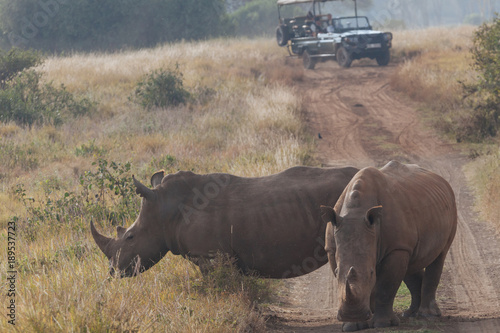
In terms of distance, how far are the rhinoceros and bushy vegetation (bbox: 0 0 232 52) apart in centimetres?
3936

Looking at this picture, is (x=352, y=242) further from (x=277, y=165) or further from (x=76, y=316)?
(x=277, y=165)

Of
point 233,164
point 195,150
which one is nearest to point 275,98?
point 195,150

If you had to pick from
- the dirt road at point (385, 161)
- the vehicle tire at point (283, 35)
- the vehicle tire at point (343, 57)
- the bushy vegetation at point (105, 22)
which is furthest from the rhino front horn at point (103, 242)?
the bushy vegetation at point (105, 22)

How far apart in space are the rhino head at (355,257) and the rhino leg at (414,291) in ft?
4.82

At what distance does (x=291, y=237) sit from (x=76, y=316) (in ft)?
6.99

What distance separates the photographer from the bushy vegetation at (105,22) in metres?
43.7

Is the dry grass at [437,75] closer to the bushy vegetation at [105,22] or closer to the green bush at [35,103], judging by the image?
the green bush at [35,103]

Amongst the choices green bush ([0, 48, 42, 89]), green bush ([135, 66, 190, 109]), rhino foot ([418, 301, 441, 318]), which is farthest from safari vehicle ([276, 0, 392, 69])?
rhino foot ([418, 301, 441, 318])

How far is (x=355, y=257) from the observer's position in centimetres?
497

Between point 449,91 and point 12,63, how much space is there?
13.5 metres

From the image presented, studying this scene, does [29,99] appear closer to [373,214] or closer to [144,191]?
[144,191]

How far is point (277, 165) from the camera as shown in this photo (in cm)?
1242

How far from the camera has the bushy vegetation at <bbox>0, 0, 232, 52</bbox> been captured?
4375 cm

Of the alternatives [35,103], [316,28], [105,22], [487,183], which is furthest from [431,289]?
[105,22]
